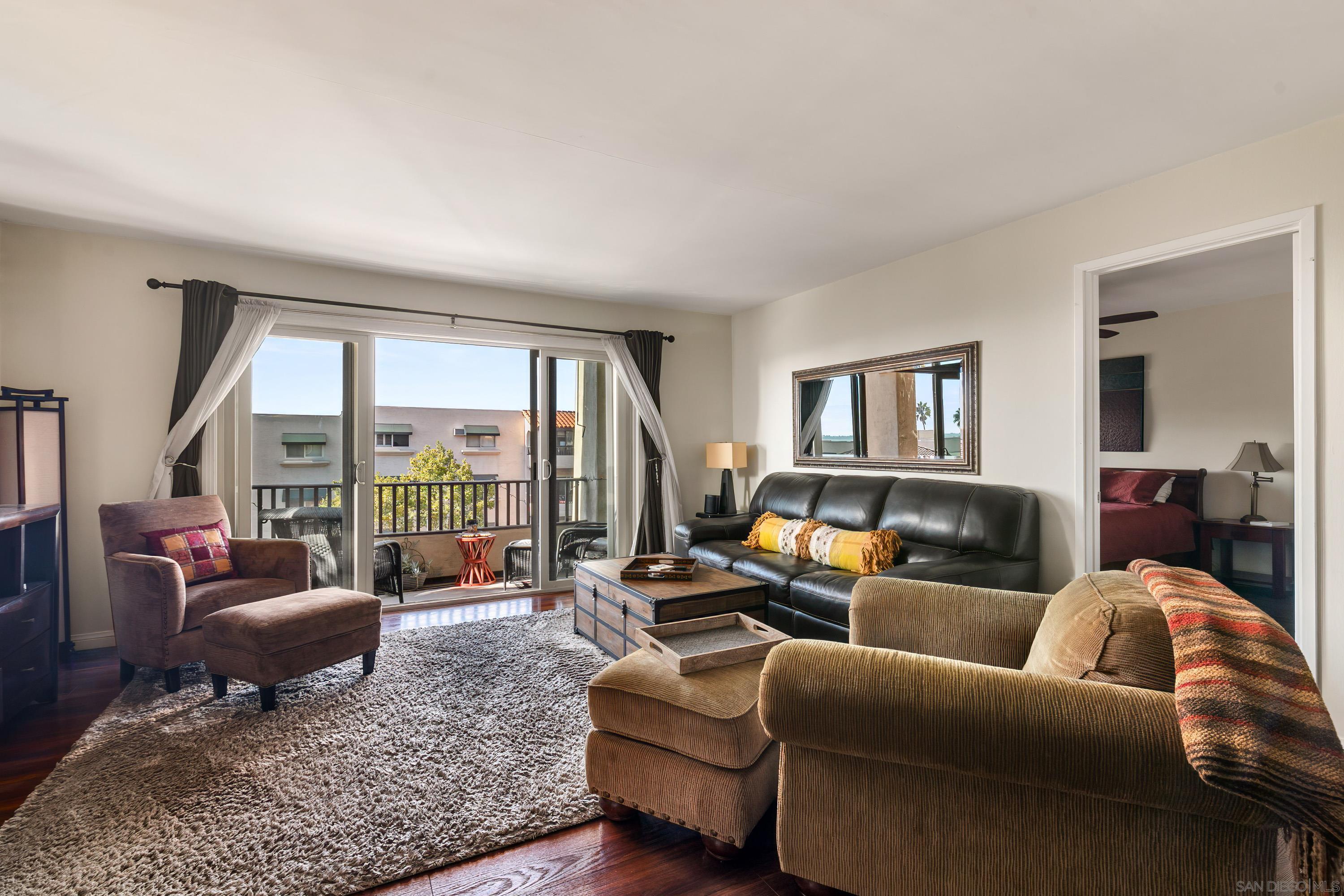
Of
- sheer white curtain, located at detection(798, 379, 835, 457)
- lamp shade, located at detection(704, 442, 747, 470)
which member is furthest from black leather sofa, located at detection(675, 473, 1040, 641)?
lamp shade, located at detection(704, 442, 747, 470)

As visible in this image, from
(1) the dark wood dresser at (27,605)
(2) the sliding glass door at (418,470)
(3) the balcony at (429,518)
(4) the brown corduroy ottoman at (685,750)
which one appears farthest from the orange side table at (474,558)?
(4) the brown corduroy ottoman at (685,750)

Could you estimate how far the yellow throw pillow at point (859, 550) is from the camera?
11.0 ft

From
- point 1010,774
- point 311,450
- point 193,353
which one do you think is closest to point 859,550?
point 1010,774

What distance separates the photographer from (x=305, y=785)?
2.09m

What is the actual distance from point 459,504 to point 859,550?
14.5 ft

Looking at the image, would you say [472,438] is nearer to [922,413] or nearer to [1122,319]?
[922,413]

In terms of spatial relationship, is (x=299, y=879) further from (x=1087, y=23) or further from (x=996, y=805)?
(x=1087, y=23)

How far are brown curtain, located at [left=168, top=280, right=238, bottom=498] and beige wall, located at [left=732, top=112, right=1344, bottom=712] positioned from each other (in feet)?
13.4

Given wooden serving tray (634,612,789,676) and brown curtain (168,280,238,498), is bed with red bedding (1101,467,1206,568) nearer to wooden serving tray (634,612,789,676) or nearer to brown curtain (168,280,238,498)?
wooden serving tray (634,612,789,676)

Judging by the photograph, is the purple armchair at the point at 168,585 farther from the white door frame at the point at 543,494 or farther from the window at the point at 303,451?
the white door frame at the point at 543,494

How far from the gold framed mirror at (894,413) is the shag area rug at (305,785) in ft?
8.37

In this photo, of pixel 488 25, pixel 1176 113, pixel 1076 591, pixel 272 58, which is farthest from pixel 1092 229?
pixel 272 58

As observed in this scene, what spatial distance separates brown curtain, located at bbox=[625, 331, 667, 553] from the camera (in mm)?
5273

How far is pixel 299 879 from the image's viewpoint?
1.64 meters
